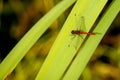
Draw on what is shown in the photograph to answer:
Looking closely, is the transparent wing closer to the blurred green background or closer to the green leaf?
the green leaf

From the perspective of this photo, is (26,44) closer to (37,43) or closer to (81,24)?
(81,24)

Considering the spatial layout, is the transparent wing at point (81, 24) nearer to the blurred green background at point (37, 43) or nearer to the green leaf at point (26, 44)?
the green leaf at point (26, 44)

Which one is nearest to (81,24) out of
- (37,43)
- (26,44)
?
(26,44)

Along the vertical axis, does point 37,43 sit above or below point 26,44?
above

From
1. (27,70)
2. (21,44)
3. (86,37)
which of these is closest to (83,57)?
(86,37)

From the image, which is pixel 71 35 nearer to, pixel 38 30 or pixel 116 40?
pixel 38 30

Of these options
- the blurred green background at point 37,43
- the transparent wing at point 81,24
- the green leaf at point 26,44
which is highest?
the blurred green background at point 37,43

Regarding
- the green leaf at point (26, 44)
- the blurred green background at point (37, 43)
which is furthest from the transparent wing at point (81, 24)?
the blurred green background at point (37, 43)

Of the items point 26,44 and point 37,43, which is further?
point 37,43
